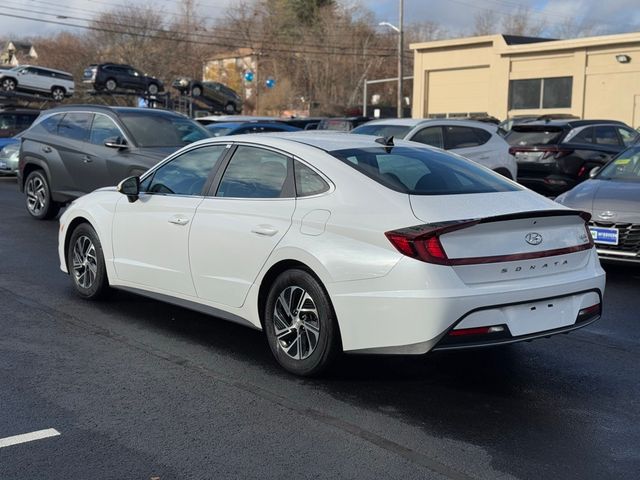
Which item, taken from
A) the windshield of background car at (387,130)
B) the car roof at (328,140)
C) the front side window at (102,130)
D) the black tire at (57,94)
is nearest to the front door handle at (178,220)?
the car roof at (328,140)

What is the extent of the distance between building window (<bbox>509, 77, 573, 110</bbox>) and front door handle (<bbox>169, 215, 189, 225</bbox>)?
37.8m

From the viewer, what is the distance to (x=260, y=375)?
520 centimetres

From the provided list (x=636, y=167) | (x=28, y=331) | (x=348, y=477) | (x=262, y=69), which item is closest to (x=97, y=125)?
(x=28, y=331)

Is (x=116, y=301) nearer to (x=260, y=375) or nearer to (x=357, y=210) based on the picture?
(x=260, y=375)

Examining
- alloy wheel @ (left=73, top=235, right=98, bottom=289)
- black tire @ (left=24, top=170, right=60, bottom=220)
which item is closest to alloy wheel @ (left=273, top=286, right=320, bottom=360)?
alloy wheel @ (left=73, top=235, right=98, bottom=289)

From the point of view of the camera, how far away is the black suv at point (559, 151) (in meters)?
14.8

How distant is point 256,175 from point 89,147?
271 inches

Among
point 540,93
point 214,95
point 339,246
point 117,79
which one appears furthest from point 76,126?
point 540,93

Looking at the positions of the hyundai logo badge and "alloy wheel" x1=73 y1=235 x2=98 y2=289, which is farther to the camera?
"alloy wheel" x1=73 y1=235 x2=98 y2=289

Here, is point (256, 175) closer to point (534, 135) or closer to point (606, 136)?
point (534, 135)

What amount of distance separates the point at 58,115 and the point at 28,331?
725cm

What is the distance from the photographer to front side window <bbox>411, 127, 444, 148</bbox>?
42.4 ft

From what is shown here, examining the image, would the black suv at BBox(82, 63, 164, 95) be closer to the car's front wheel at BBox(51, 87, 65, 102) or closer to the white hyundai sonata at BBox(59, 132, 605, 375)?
the car's front wheel at BBox(51, 87, 65, 102)

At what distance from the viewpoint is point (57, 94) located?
3894cm
